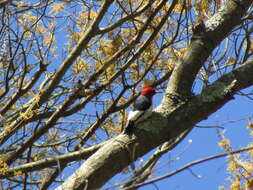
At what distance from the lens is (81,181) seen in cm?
204

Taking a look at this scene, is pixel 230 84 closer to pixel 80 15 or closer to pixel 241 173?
pixel 241 173

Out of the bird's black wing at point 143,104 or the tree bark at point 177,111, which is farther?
the bird's black wing at point 143,104

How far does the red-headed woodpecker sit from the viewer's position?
2422 millimetres

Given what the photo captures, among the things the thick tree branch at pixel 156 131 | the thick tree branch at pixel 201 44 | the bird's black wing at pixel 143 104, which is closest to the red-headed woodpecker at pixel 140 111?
the bird's black wing at pixel 143 104

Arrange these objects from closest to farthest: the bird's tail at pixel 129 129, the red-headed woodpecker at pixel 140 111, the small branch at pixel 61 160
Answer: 1. the bird's tail at pixel 129 129
2. the red-headed woodpecker at pixel 140 111
3. the small branch at pixel 61 160

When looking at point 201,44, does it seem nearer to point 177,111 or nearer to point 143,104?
point 177,111

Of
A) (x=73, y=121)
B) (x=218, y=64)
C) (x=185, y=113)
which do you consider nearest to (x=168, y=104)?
(x=185, y=113)

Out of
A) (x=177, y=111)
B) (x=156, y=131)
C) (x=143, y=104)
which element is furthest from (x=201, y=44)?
(x=143, y=104)

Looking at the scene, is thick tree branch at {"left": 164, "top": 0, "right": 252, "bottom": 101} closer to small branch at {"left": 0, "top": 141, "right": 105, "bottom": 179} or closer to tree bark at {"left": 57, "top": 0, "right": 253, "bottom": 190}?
tree bark at {"left": 57, "top": 0, "right": 253, "bottom": 190}

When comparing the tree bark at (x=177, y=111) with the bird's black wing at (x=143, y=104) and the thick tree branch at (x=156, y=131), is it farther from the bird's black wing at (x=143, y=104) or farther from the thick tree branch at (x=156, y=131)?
the bird's black wing at (x=143, y=104)

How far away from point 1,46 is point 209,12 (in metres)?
2.55

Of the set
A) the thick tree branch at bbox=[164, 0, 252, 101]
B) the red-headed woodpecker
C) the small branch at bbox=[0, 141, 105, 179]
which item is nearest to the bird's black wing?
the red-headed woodpecker

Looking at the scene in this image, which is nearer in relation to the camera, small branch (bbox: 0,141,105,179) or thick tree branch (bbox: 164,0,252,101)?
thick tree branch (bbox: 164,0,252,101)

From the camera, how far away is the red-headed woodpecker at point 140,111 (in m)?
2.42
